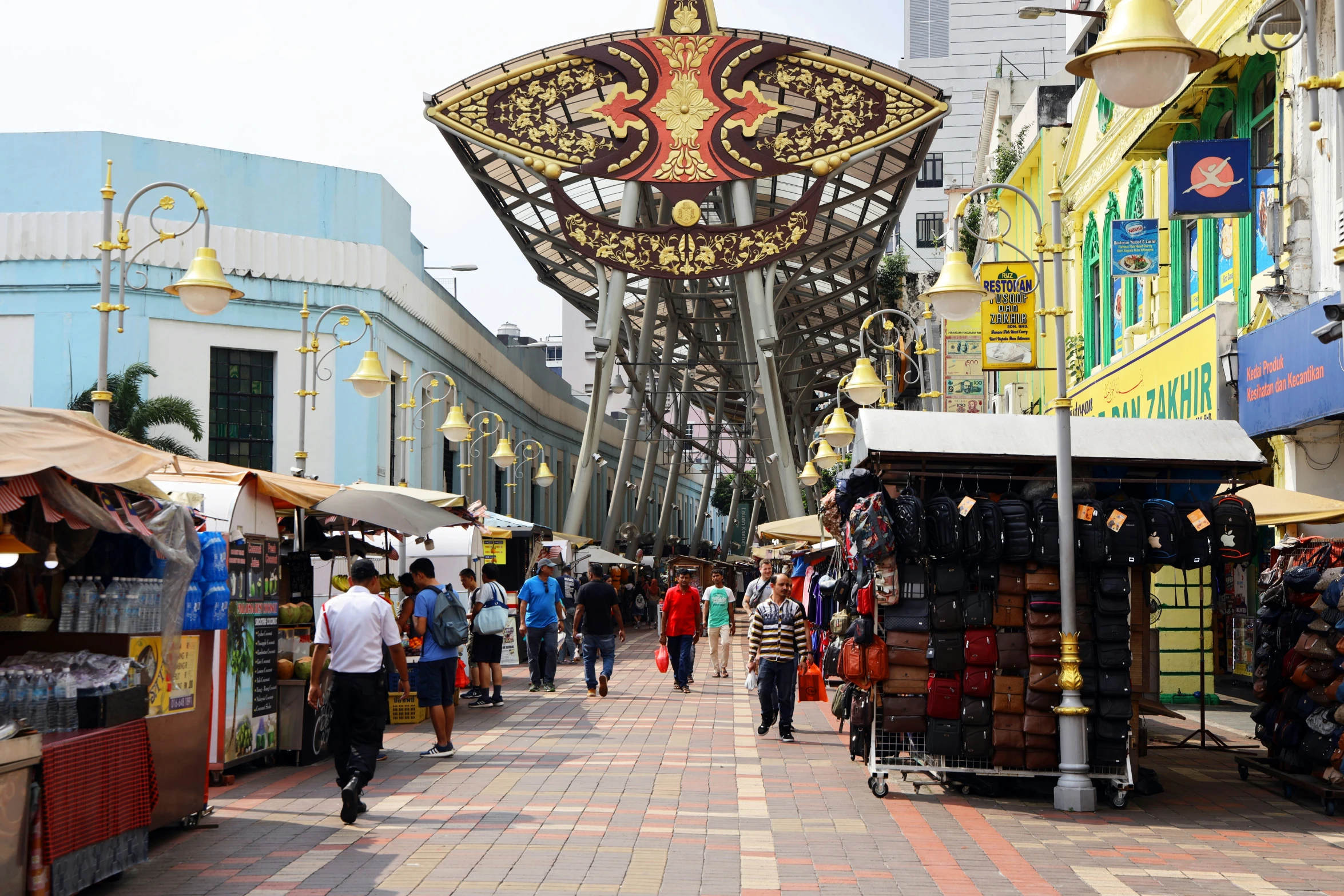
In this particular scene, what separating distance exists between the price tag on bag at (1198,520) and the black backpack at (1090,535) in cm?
71

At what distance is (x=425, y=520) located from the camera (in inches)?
554

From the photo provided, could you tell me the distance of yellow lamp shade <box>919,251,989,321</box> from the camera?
12125 mm

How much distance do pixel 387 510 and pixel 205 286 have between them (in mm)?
2643

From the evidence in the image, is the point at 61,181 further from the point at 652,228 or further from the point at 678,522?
the point at 678,522

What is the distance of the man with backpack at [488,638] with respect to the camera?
1694 cm

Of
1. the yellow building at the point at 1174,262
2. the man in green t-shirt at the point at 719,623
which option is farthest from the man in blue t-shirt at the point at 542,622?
the yellow building at the point at 1174,262

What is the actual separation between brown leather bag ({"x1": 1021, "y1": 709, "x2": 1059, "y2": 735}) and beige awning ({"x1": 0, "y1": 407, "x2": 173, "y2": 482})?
6.41 meters

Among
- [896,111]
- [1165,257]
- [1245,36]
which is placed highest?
[896,111]

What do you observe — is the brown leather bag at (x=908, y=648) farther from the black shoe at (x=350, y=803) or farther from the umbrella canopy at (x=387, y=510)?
the umbrella canopy at (x=387, y=510)

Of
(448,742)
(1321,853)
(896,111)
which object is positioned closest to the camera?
(1321,853)

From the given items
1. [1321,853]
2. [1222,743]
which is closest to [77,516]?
[1321,853]

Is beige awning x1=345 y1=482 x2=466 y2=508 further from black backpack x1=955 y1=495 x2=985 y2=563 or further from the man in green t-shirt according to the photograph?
black backpack x1=955 y1=495 x2=985 y2=563

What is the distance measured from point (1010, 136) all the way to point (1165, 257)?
47.1 ft

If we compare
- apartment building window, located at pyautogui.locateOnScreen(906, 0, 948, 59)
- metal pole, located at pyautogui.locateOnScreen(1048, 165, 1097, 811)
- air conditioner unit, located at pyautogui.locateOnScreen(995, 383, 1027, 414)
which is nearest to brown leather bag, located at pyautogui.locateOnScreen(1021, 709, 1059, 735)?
metal pole, located at pyautogui.locateOnScreen(1048, 165, 1097, 811)
